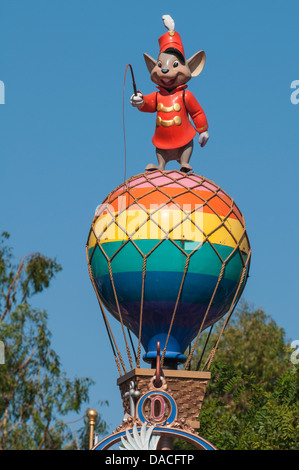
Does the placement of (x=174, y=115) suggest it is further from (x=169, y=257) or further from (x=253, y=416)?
(x=253, y=416)

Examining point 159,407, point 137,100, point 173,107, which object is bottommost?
point 159,407

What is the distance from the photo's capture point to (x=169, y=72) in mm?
16422

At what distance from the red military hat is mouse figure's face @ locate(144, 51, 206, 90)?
5.5 inches

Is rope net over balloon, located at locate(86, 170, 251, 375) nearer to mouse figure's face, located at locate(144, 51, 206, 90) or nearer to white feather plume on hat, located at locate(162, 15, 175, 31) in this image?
mouse figure's face, located at locate(144, 51, 206, 90)

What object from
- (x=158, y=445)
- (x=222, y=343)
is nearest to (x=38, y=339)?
(x=222, y=343)

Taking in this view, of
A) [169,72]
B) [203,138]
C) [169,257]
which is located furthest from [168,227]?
[169,72]

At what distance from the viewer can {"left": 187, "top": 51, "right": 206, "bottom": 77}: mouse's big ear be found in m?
16.8

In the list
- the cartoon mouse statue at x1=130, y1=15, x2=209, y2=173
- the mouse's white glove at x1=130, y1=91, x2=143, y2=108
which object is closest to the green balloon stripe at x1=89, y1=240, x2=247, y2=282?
the cartoon mouse statue at x1=130, y1=15, x2=209, y2=173

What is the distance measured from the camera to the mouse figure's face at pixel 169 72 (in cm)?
1642

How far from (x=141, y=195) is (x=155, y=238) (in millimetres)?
744

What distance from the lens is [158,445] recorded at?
12875mm

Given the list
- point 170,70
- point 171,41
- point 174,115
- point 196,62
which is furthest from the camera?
point 196,62

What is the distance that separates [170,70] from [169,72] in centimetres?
5
